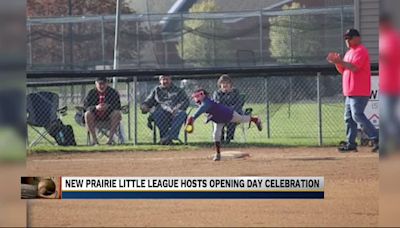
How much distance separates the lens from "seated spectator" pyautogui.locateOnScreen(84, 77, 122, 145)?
775 centimetres

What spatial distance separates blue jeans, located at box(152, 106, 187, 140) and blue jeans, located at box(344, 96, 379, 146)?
66.5 inches

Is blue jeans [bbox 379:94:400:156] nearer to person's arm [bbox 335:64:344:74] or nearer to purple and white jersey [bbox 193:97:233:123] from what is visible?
person's arm [bbox 335:64:344:74]

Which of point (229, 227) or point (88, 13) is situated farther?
point (88, 13)

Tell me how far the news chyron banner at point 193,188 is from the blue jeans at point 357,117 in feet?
3.39

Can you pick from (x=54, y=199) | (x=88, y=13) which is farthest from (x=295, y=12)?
(x=54, y=199)

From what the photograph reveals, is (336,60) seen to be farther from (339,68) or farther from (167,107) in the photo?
(167,107)

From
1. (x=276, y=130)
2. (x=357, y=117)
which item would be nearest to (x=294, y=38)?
(x=276, y=130)

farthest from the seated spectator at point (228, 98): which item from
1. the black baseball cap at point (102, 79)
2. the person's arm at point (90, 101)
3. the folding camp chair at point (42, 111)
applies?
the folding camp chair at point (42, 111)

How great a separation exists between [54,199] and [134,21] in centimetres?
201

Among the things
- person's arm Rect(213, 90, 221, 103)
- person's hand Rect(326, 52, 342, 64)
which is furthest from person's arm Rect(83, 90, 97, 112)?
person's hand Rect(326, 52, 342, 64)

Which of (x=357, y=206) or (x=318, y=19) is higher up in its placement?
(x=318, y=19)

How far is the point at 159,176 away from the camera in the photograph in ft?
22.2

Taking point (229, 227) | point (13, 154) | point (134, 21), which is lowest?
point (229, 227)

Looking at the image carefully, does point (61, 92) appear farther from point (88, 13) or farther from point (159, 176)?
point (159, 176)
